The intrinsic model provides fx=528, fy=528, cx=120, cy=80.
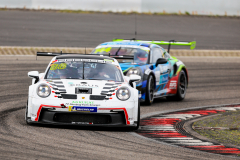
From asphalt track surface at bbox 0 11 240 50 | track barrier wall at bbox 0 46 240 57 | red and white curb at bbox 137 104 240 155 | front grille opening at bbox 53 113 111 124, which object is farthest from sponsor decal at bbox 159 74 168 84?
asphalt track surface at bbox 0 11 240 50

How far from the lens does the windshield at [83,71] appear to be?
8.22m

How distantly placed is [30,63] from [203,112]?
7.86 m

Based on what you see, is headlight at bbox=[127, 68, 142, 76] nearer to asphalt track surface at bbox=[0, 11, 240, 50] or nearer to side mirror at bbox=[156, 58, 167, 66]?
side mirror at bbox=[156, 58, 167, 66]

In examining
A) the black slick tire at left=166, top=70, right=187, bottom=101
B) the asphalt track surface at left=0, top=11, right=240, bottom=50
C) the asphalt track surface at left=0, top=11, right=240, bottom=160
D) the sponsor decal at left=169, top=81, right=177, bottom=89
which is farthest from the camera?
the asphalt track surface at left=0, top=11, right=240, bottom=50

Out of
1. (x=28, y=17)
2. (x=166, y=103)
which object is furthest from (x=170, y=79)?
(x=28, y=17)

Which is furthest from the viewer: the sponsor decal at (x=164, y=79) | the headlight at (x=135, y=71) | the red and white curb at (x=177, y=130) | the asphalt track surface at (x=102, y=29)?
the asphalt track surface at (x=102, y=29)

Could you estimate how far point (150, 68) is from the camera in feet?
37.4

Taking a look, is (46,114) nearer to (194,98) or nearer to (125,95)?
(125,95)

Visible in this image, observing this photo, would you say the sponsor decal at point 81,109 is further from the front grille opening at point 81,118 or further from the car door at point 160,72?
the car door at point 160,72

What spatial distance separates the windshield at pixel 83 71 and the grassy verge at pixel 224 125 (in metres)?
1.63

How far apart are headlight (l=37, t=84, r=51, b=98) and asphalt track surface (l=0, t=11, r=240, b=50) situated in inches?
600

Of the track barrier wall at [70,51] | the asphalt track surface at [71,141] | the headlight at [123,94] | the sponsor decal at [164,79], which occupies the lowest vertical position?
the asphalt track surface at [71,141]

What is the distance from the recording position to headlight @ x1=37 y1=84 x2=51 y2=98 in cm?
753

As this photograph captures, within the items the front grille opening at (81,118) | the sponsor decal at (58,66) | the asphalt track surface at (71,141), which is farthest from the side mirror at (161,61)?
the front grille opening at (81,118)
